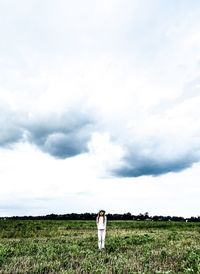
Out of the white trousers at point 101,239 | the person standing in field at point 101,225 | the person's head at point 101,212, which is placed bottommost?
the white trousers at point 101,239

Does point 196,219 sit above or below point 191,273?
above

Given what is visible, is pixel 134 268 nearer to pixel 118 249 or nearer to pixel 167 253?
pixel 167 253

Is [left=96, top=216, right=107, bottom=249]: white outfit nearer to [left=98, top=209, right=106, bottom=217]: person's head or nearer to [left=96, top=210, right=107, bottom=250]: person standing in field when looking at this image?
[left=96, top=210, right=107, bottom=250]: person standing in field

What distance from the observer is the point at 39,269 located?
14773 millimetres

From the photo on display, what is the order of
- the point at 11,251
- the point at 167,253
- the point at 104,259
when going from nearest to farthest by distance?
the point at 104,259 → the point at 167,253 → the point at 11,251

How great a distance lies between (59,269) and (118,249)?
284 inches

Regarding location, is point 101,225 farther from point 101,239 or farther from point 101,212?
point 101,239

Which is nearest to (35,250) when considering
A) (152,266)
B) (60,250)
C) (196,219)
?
(60,250)

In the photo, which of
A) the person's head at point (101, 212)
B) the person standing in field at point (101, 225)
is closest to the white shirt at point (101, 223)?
the person standing in field at point (101, 225)

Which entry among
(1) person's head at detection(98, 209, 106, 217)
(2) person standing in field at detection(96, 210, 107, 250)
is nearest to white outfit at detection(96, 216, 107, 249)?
(2) person standing in field at detection(96, 210, 107, 250)

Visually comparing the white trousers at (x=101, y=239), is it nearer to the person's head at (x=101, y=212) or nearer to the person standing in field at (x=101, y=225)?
the person standing in field at (x=101, y=225)

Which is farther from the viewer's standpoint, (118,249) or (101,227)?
(101,227)

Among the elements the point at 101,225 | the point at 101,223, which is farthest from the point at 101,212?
the point at 101,225

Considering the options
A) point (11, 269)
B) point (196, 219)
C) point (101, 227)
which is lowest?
point (11, 269)
